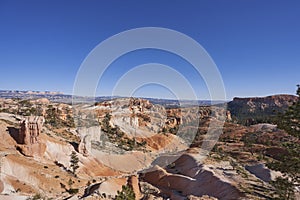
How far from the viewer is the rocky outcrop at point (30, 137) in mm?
31672

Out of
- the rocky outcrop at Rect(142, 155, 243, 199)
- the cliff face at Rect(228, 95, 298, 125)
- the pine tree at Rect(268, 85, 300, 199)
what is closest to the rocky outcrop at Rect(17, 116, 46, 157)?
the rocky outcrop at Rect(142, 155, 243, 199)

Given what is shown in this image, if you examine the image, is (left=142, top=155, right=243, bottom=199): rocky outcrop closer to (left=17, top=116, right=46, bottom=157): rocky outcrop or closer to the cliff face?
(left=17, top=116, right=46, bottom=157): rocky outcrop

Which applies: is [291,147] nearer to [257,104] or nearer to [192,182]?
[192,182]

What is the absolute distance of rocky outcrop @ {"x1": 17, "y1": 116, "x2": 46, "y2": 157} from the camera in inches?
→ 1247

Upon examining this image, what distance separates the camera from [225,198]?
24109 mm

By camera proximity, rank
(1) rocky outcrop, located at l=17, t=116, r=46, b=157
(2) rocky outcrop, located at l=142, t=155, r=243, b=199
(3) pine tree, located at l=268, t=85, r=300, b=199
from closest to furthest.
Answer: (3) pine tree, located at l=268, t=85, r=300, b=199
(2) rocky outcrop, located at l=142, t=155, r=243, b=199
(1) rocky outcrop, located at l=17, t=116, r=46, b=157

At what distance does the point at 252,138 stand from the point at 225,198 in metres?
46.6

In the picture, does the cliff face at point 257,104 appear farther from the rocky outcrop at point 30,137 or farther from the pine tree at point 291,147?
the pine tree at point 291,147

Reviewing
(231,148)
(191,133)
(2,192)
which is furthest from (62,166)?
(191,133)

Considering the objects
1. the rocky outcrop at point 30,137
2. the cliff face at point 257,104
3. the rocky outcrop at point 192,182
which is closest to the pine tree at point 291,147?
the rocky outcrop at point 192,182

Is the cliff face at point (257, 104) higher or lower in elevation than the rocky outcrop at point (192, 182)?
higher

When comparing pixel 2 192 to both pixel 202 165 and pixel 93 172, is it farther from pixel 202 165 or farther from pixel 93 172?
pixel 202 165

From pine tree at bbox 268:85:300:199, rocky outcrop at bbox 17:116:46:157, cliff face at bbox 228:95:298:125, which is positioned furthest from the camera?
cliff face at bbox 228:95:298:125

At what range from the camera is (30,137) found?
3206 centimetres
